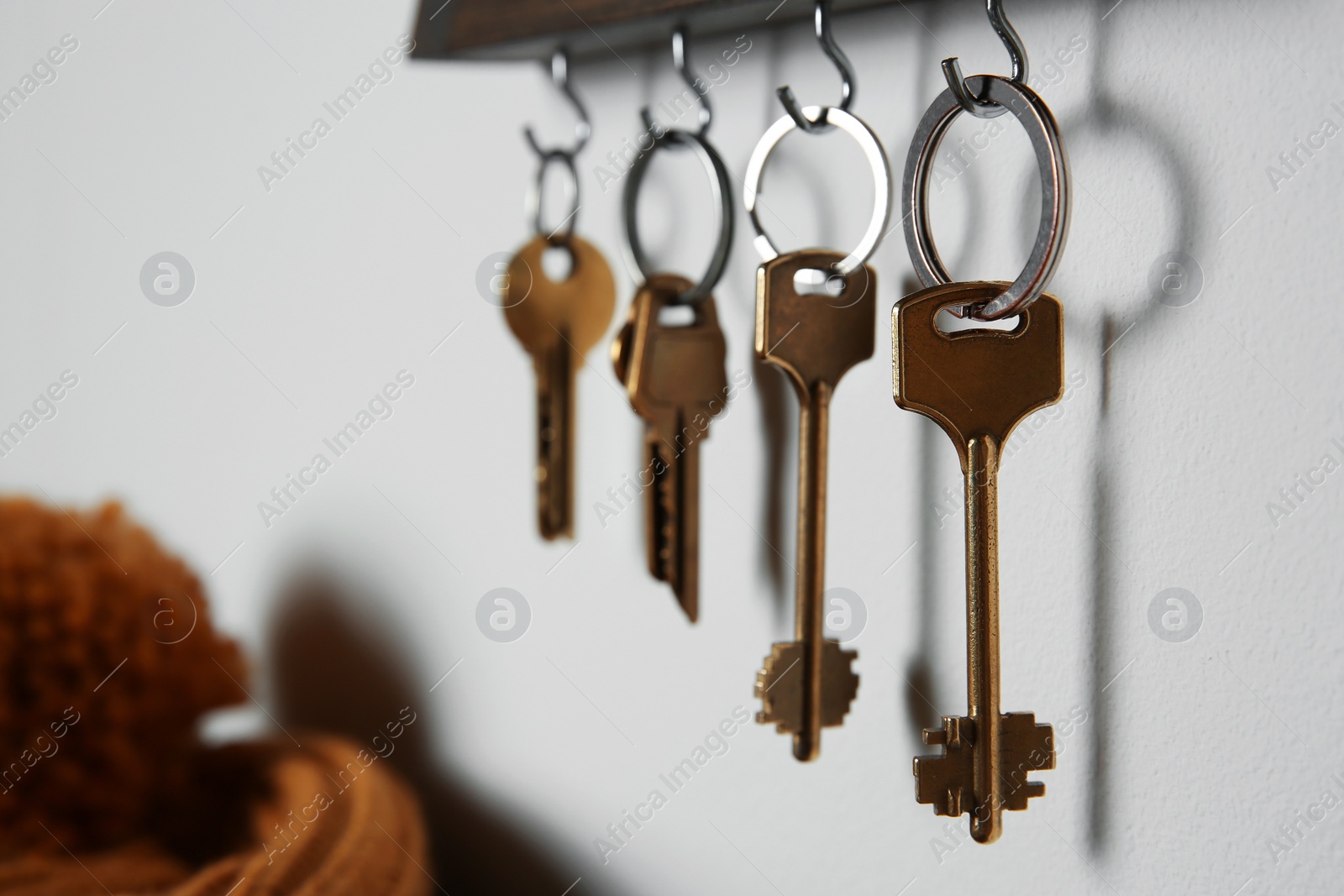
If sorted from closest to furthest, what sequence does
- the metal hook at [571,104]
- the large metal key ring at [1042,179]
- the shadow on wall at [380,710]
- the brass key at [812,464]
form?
the large metal key ring at [1042,179] < the brass key at [812,464] < the metal hook at [571,104] < the shadow on wall at [380,710]

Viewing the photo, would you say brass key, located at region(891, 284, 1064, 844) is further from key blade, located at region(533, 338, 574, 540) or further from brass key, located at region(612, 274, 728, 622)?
key blade, located at region(533, 338, 574, 540)

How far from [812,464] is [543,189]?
27 centimetres

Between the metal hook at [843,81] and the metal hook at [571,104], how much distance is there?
0.18 meters

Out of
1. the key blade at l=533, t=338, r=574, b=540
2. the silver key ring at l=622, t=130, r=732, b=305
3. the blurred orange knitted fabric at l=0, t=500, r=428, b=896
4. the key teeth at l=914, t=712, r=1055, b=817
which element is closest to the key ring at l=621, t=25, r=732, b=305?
the silver key ring at l=622, t=130, r=732, b=305

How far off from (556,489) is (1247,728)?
38cm

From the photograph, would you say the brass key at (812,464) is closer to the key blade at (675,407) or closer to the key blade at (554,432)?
the key blade at (675,407)

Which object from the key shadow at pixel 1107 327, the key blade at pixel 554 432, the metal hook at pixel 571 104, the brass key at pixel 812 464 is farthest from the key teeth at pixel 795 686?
the metal hook at pixel 571 104

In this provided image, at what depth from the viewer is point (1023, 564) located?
0.43 m

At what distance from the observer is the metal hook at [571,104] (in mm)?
585

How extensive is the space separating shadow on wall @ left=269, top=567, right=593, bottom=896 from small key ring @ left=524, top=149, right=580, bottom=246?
323 mm

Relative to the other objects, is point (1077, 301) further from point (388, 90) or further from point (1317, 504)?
point (388, 90)

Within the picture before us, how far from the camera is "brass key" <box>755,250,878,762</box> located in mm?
451

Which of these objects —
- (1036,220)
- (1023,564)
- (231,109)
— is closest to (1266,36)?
(1036,220)

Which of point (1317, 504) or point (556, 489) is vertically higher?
point (1317, 504)
